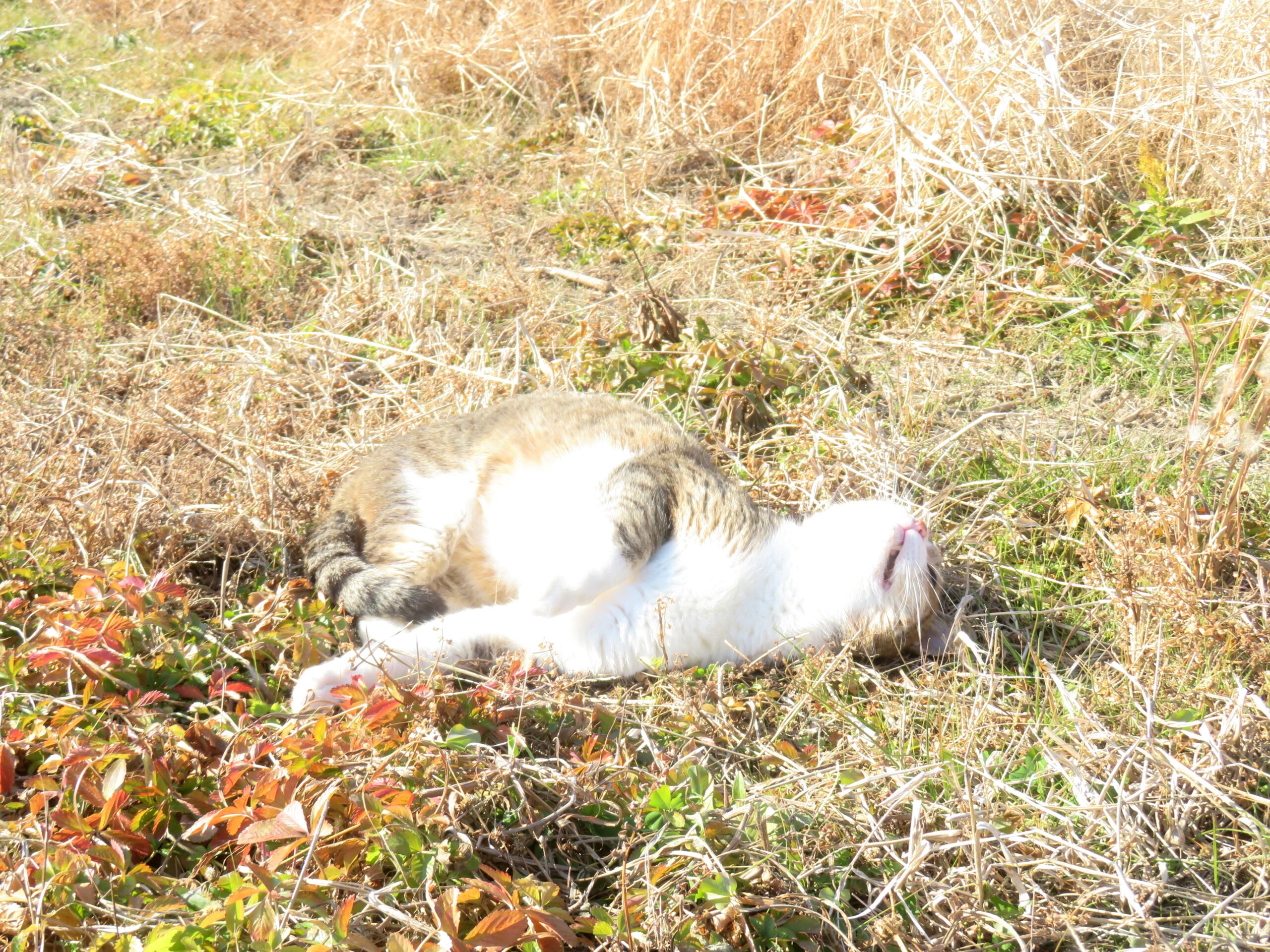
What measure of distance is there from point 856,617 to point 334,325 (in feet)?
10.5

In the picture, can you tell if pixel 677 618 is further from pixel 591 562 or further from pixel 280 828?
pixel 280 828

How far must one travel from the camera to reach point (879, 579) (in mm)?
3215

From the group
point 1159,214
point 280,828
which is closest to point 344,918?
point 280,828

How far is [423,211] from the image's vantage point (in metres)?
6.20

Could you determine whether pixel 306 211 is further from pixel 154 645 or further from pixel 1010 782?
pixel 1010 782

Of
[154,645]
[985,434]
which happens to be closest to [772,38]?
[985,434]

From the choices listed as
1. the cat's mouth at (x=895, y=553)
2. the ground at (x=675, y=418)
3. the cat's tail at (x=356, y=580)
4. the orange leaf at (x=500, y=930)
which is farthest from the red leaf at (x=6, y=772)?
the cat's mouth at (x=895, y=553)

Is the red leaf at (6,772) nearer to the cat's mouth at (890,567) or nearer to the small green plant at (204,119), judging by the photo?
the cat's mouth at (890,567)

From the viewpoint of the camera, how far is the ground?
219cm

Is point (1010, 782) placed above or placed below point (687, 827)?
below

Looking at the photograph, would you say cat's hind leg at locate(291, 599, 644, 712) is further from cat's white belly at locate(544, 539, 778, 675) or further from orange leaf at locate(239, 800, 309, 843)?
orange leaf at locate(239, 800, 309, 843)

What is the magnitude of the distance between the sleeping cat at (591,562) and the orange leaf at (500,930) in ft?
3.24

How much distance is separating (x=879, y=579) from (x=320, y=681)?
70.8 inches

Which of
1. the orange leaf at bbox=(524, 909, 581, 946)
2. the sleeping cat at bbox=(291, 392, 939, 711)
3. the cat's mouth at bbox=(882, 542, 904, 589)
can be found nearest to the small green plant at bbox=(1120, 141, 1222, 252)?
the sleeping cat at bbox=(291, 392, 939, 711)
